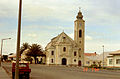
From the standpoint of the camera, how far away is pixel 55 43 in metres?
90.2

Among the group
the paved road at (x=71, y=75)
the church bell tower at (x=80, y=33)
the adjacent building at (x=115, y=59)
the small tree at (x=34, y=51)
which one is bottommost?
the paved road at (x=71, y=75)

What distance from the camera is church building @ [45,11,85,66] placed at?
286ft

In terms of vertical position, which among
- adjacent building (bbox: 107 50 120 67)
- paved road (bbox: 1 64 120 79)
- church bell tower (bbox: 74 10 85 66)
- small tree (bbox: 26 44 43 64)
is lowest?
paved road (bbox: 1 64 120 79)

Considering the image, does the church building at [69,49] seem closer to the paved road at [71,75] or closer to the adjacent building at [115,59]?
the adjacent building at [115,59]

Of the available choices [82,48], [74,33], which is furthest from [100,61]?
[74,33]

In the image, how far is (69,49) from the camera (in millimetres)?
88188

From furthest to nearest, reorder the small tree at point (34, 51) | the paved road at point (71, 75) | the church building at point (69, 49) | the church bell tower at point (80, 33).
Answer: the small tree at point (34, 51) < the church bell tower at point (80, 33) < the church building at point (69, 49) < the paved road at point (71, 75)

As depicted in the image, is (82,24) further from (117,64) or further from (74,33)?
(117,64)

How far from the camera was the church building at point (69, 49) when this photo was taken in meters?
87.3

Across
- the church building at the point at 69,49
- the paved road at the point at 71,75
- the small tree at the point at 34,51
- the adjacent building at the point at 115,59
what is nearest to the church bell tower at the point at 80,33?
the church building at the point at 69,49

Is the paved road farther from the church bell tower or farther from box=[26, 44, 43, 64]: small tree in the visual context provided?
box=[26, 44, 43, 64]: small tree

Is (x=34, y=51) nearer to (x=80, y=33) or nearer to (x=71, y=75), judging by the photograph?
(x=80, y=33)

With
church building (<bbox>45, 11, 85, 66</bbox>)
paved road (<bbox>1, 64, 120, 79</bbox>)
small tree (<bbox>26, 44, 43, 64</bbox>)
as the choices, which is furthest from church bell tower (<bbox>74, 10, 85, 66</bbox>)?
paved road (<bbox>1, 64, 120, 79</bbox>)

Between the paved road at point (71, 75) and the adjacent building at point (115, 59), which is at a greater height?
the adjacent building at point (115, 59)
